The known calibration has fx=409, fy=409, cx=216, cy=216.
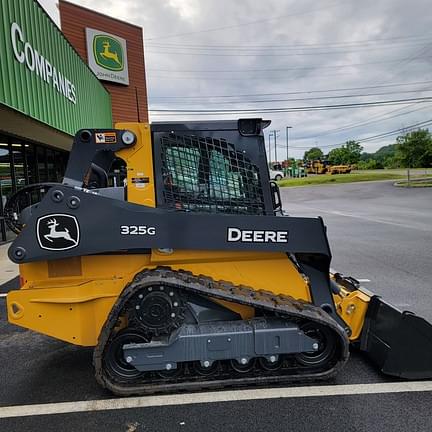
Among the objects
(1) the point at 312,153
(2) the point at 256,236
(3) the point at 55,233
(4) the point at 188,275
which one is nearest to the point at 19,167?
(3) the point at 55,233

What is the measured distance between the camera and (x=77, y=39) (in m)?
22.2

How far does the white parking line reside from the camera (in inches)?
118

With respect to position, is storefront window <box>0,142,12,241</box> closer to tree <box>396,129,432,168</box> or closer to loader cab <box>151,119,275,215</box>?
loader cab <box>151,119,275,215</box>

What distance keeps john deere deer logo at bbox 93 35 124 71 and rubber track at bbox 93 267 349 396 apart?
73.3ft

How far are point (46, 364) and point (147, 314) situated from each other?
1.45 metres

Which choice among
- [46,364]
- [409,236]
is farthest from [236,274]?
[409,236]

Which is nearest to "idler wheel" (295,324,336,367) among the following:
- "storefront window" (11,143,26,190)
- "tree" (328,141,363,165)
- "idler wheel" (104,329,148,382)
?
"idler wheel" (104,329,148,382)

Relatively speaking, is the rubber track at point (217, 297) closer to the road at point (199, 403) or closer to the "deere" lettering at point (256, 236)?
the road at point (199, 403)

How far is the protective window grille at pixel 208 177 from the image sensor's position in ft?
10.7

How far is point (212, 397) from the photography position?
3074 millimetres

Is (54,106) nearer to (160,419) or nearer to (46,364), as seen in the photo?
(46,364)

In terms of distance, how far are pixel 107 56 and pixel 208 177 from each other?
73.8 ft

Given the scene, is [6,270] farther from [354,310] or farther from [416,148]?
[416,148]

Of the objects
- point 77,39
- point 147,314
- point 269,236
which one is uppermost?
point 77,39
